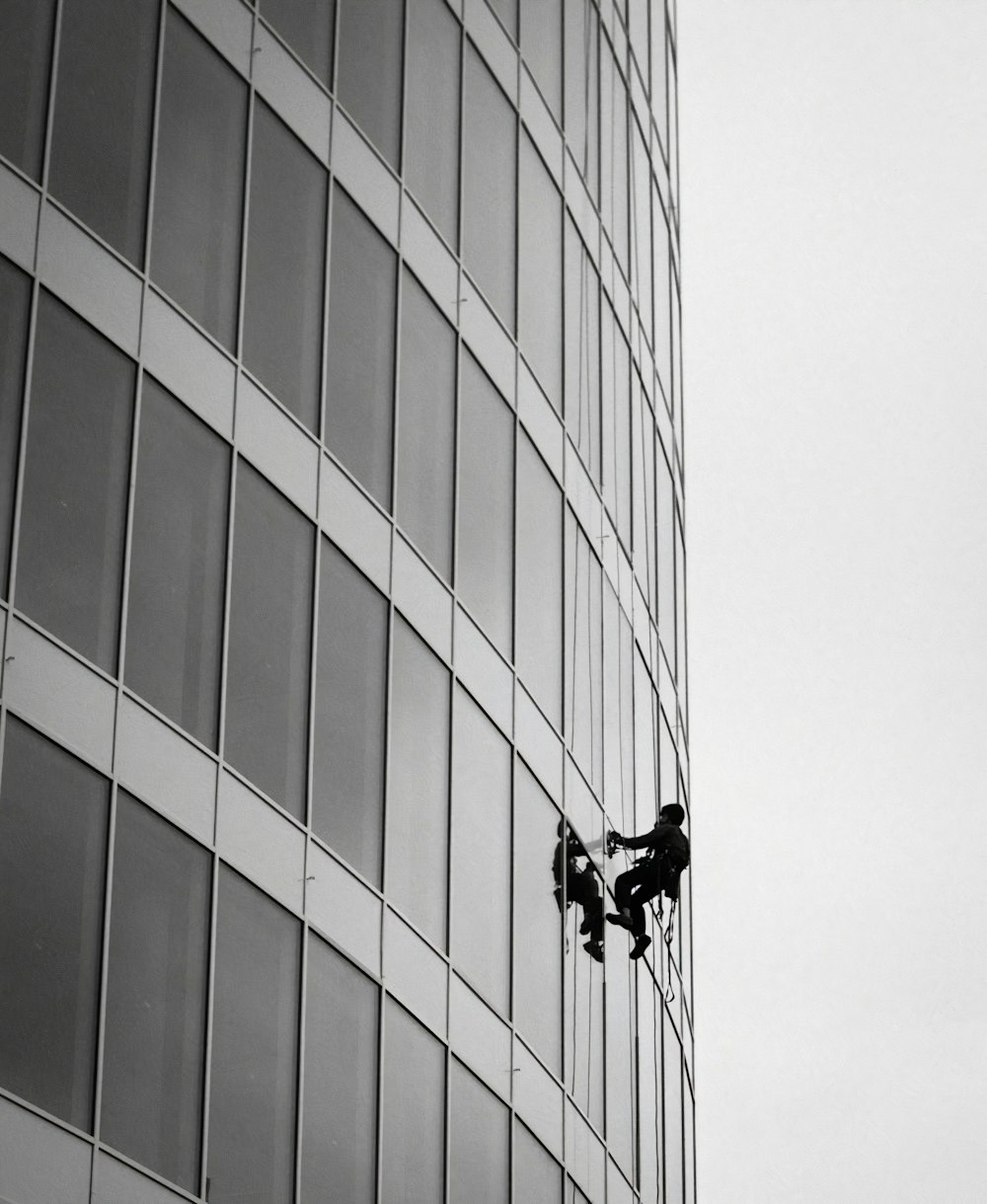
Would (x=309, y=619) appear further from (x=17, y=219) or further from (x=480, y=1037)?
(x=480, y=1037)

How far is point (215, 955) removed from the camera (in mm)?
18234

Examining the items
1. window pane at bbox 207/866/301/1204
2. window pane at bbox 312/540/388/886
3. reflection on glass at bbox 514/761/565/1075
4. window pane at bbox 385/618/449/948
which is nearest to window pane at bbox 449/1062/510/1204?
reflection on glass at bbox 514/761/565/1075

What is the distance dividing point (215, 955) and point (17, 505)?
4238 millimetres

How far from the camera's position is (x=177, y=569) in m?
18.7

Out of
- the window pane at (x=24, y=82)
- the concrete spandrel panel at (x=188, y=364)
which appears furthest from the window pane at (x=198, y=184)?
the window pane at (x=24, y=82)

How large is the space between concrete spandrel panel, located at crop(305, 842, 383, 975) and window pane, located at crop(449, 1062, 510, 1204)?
2.47 metres

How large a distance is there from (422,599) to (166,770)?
18.4 feet

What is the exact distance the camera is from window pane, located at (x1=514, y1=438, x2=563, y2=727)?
1027 inches

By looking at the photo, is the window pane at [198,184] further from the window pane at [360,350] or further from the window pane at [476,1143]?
the window pane at [476,1143]

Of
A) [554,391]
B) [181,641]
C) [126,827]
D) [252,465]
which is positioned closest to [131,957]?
[126,827]

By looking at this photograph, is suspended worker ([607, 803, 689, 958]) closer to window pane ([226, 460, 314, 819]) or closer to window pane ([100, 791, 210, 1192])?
window pane ([226, 460, 314, 819])

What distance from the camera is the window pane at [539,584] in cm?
2608

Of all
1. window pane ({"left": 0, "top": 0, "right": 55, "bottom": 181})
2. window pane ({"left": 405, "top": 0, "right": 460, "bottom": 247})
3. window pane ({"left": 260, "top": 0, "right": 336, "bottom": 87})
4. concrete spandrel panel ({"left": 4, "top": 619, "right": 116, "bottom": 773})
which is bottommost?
concrete spandrel panel ({"left": 4, "top": 619, "right": 116, "bottom": 773})

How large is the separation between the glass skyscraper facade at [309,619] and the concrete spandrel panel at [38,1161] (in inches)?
1.6
